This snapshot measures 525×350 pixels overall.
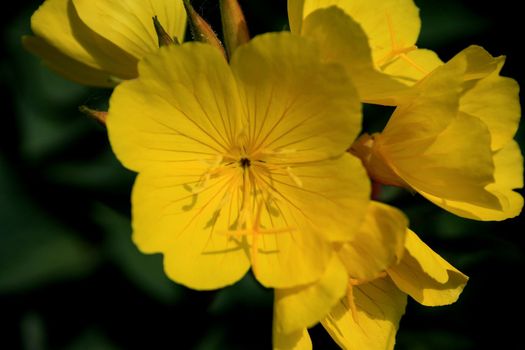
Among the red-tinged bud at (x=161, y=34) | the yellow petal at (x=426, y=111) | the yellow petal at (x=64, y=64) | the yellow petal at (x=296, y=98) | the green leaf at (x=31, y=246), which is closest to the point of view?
the yellow petal at (x=296, y=98)

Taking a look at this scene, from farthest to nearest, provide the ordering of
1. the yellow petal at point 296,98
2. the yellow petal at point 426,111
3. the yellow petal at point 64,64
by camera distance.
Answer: the yellow petal at point 64,64, the yellow petal at point 426,111, the yellow petal at point 296,98

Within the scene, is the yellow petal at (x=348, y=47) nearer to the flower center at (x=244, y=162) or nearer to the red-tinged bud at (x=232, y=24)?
the red-tinged bud at (x=232, y=24)

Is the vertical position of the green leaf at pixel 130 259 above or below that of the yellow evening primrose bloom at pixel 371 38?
below

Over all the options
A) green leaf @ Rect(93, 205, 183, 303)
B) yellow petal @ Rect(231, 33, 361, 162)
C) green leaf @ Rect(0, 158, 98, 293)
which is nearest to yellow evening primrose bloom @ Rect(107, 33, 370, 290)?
yellow petal @ Rect(231, 33, 361, 162)

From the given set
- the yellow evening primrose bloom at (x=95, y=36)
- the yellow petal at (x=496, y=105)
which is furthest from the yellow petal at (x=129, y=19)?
the yellow petal at (x=496, y=105)

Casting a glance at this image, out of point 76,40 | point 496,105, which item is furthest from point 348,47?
point 76,40

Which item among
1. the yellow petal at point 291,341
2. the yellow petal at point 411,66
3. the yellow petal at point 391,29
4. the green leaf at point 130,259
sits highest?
the yellow petal at point 391,29

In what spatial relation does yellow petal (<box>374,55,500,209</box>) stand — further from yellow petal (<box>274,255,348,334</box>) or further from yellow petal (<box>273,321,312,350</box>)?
yellow petal (<box>273,321,312,350</box>)
